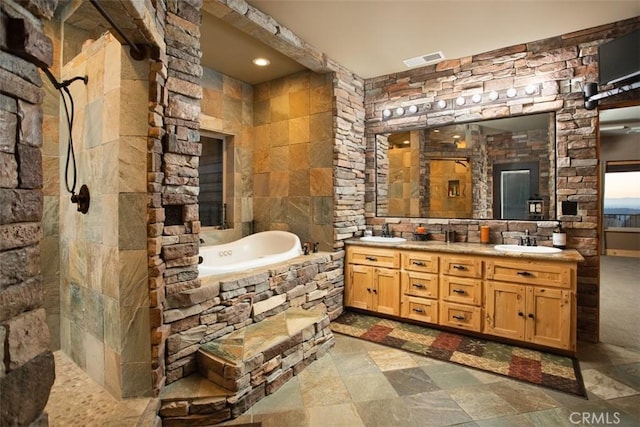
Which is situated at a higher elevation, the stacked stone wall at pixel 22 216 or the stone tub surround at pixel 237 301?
the stacked stone wall at pixel 22 216

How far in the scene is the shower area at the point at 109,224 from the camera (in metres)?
1.92

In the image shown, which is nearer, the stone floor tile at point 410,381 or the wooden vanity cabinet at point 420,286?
the stone floor tile at point 410,381

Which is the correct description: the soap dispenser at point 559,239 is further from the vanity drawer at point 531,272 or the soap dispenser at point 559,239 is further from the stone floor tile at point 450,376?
the stone floor tile at point 450,376

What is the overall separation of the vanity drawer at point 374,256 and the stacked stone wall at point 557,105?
71cm

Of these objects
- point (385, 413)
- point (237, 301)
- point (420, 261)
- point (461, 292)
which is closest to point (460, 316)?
point (461, 292)

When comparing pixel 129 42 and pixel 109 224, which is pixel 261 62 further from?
pixel 109 224

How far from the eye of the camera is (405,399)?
218cm

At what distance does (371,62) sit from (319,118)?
851 millimetres

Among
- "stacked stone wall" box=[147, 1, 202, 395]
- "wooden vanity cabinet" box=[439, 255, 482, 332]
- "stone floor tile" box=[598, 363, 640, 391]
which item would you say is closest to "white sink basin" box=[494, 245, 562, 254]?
"wooden vanity cabinet" box=[439, 255, 482, 332]

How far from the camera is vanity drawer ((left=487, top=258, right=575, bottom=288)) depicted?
268 cm

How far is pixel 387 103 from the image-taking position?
4133 mm

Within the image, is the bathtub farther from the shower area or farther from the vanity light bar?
the vanity light bar

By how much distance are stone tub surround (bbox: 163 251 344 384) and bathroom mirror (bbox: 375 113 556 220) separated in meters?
1.31

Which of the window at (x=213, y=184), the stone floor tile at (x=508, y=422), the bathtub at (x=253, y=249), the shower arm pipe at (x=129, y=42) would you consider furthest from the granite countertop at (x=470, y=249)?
the shower arm pipe at (x=129, y=42)
